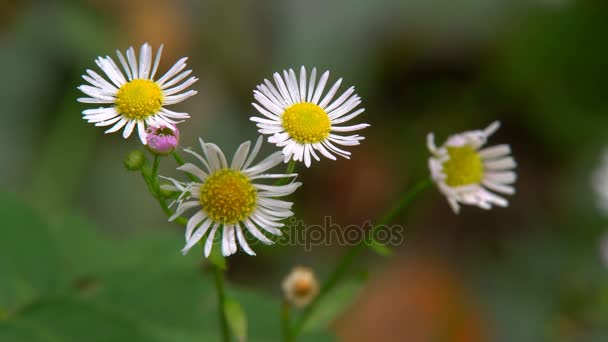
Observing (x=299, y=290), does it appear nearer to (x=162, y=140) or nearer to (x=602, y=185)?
(x=162, y=140)

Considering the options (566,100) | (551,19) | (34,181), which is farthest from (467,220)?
(34,181)

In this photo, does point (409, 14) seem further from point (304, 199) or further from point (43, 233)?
point (43, 233)

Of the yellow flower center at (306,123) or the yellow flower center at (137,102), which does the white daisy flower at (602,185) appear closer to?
the yellow flower center at (306,123)

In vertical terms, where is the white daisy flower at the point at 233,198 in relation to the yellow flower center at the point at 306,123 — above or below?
below

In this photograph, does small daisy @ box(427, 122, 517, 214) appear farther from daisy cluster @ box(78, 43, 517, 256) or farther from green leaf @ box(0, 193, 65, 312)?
green leaf @ box(0, 193, 65, 312)

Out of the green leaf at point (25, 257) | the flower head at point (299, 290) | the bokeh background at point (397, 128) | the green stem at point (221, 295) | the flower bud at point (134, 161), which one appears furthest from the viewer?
the bokeh background at point (397, 128)

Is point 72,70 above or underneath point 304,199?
above

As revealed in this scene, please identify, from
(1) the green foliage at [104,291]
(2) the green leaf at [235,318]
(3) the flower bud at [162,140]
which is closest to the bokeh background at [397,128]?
(1) the green foliage at [104,291]
